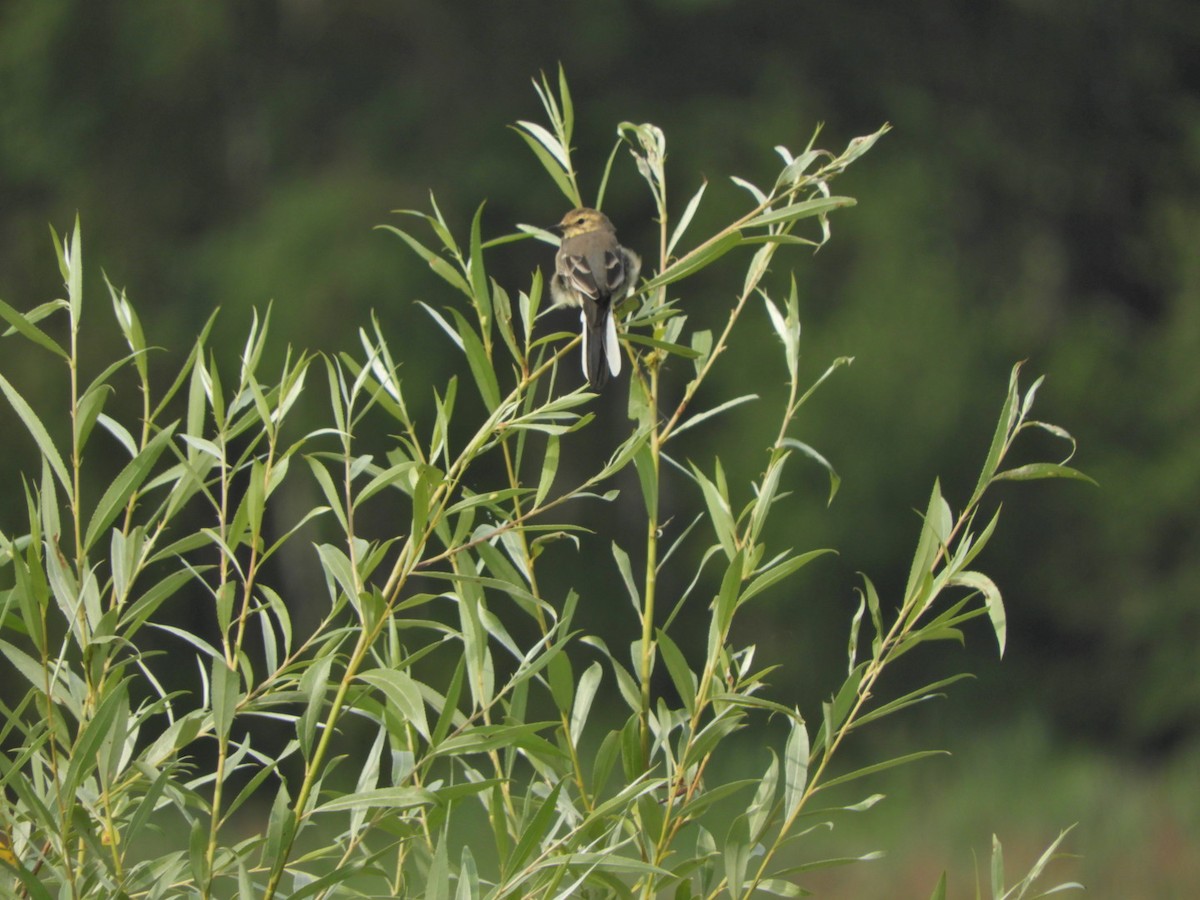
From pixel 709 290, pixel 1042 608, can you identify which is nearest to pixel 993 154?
pixel 709 290

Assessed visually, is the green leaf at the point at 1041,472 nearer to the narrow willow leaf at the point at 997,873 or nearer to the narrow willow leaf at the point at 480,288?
the narrow willow leaf at the point at 997,873

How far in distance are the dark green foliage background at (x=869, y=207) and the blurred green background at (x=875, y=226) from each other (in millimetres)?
22

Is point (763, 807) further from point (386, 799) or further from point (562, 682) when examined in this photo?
point (386, 799)

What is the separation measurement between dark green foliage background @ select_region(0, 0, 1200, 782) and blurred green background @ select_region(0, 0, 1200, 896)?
0.07 feet

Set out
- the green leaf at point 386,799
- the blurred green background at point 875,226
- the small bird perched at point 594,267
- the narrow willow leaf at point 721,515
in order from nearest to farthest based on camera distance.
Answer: the green leaf at point 386,799 → the narrow willow leaf at point 721,515 → the small bird perched at point 594,267 → the blurred green background at point 875,226

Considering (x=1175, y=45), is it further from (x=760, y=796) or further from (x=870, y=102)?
(x=760, y=796)

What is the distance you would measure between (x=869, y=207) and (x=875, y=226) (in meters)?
0.14

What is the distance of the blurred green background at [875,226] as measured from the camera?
9.15 m

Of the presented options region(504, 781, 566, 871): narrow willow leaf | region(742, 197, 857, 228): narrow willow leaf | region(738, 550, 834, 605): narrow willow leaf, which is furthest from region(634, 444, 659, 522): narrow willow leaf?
region(504, 781, 566, 871): narrow willow leaf

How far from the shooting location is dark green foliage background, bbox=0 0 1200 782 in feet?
30.7

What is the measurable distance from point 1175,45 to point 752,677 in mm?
11070

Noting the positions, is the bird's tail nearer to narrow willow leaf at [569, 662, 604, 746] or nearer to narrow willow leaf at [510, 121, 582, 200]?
narrow willow leaf at [510, 121, 582, 200]

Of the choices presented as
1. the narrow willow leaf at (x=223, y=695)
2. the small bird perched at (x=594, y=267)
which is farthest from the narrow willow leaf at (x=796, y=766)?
the small bird perched at (x=594, y=267)

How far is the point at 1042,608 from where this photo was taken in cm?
1035
